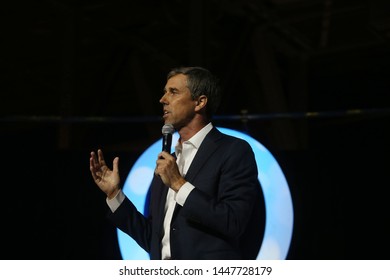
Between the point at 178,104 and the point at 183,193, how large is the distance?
36 centimetres

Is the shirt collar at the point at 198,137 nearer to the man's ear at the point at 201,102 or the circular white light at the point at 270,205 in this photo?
the man's ear at the point at 201,102

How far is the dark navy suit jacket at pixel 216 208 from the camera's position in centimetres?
182

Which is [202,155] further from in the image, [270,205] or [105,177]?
[270,205]

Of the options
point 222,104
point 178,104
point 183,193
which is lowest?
point 183,193

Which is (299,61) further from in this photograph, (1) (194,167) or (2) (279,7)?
(1) (194,167)

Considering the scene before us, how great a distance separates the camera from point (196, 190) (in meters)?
1.81

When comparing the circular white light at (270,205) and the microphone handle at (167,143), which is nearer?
the microphone handle at (167,143)

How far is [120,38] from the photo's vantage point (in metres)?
9.62

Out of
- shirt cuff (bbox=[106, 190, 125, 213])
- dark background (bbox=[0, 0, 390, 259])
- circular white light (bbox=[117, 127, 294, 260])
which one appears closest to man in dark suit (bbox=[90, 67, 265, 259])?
shirt cuff (bbox=[106, 190, 125, 213])

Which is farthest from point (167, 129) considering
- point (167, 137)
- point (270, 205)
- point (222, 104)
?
point (222, 104)

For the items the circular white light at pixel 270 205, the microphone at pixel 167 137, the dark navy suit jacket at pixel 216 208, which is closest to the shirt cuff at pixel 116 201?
the dark navy suit jacket at pixel 216 208

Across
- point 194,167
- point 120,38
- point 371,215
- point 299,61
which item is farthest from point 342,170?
point 299,61
